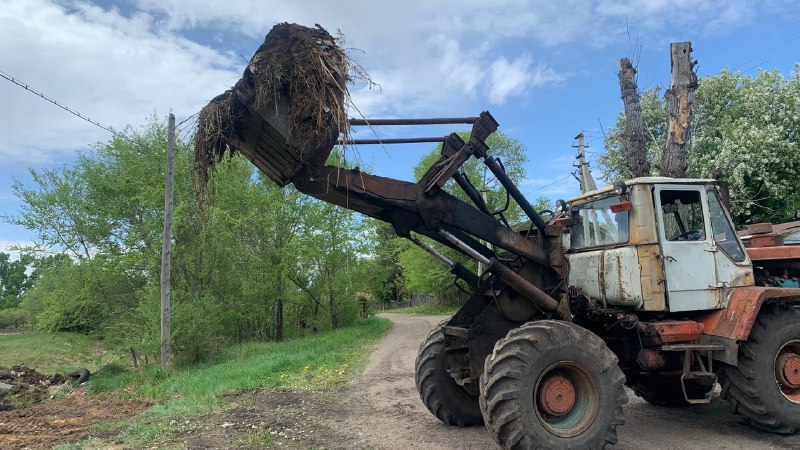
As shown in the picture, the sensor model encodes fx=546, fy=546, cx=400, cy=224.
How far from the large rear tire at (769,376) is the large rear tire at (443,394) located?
2.88 metres

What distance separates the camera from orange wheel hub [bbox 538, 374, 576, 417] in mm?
5371

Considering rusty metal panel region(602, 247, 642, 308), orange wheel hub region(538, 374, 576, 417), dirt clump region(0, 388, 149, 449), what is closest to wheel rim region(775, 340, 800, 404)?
rusty metal panel region(602, 247, 642, 308)

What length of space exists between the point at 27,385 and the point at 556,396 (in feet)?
50.5

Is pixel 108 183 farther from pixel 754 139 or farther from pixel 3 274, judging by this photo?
pixel 3 274

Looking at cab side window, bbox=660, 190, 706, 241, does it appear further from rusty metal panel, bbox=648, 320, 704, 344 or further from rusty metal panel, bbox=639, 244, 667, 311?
rusty metal panel, bbox=648, 320, 704, 344

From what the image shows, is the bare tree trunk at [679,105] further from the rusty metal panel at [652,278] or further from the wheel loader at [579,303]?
the rusty metal panel at [652,278]

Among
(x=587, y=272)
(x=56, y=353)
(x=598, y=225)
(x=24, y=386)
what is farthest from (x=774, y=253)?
(x=56, y=353)

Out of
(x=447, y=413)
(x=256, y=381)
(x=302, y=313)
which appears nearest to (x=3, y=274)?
(x=302, y=313)

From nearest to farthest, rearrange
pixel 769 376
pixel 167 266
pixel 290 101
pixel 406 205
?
pixel 290 101 → pixel 406 205 → pixel 769 376 → pixel 167 266

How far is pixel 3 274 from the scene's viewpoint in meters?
91.1

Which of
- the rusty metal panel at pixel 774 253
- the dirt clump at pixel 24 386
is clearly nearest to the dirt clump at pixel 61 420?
the dirt clump at pixel 24 386

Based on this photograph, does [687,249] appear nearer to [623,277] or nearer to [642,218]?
[642,218]

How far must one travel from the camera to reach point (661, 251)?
6070 mm

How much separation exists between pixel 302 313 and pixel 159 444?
21020 millimetres
